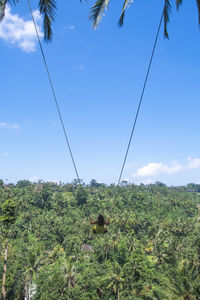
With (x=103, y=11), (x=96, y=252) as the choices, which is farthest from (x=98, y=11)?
(x=96, y=252)

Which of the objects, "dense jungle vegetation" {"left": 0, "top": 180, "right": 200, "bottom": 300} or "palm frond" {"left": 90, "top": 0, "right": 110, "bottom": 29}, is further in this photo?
"dense jungle vegetation" {"left": 0, "top": 180, "right": 200, "bottom": 300}

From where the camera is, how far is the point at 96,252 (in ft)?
128

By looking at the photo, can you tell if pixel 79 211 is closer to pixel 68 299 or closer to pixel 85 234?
pixel 85 234

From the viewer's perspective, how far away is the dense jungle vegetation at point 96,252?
23266mm

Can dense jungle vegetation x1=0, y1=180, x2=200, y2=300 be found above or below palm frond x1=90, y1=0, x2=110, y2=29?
below

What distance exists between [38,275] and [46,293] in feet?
17.6

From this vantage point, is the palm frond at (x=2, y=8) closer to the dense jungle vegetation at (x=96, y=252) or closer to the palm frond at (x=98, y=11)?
the palm frond at (x=98, y=11)

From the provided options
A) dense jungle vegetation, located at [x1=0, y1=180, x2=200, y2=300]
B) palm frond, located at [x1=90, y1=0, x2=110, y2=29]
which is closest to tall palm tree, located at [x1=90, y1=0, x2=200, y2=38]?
palm frond, located at [x1=90, y1=0, x2=110, y2=29]

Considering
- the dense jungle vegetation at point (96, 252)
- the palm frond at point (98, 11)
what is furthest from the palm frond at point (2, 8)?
the dense jungle vegetation at point (96, 252)

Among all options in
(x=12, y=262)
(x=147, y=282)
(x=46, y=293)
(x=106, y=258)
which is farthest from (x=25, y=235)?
(x=147, y=282)

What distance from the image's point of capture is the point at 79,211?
66.8 meters

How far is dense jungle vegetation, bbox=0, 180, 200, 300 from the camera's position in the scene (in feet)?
76.3

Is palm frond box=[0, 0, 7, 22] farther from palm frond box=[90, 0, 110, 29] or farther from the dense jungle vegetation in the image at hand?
the dense jungle vegetation

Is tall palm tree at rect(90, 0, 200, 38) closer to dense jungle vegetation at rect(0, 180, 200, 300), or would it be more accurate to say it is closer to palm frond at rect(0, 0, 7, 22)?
palm frond at rect(0, 0, 7, 22)
